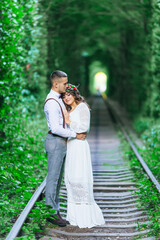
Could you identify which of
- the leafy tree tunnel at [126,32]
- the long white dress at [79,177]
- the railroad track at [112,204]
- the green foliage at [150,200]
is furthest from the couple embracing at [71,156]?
the leafy tree tunnel at [126,32]

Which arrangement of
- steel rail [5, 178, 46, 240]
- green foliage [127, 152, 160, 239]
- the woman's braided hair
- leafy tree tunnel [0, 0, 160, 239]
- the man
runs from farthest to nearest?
leafy tree tunnel [0, 0, 160, 239]
the woman's braided hair
the man
green foliage [127, 152, 160, 239]
steel rail [5, 178, 46, 240]

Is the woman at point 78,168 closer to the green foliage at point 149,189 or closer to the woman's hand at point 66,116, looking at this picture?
the woman's hand at point 66,116

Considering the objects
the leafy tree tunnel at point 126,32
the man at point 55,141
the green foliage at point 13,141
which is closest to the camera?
the man at point 55,141

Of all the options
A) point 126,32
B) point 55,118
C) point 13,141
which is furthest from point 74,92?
point 126,32

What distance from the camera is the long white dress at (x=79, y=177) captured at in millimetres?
5258

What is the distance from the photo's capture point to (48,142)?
5191mm

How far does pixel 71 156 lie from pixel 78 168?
0.63 feet

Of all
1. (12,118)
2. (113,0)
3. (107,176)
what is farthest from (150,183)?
(113,0)

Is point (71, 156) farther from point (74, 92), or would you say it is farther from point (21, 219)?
point (21, 219)

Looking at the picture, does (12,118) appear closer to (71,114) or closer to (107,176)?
(107,176)

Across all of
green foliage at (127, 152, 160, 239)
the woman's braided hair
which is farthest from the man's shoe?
the woman's braided hair

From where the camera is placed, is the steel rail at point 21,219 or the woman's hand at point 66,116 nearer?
the steel rail at point 21,219

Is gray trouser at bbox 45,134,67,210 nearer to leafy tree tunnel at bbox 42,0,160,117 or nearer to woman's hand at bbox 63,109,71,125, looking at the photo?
woman's hand at bbox 63,109,71,125

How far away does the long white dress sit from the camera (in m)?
5.26
